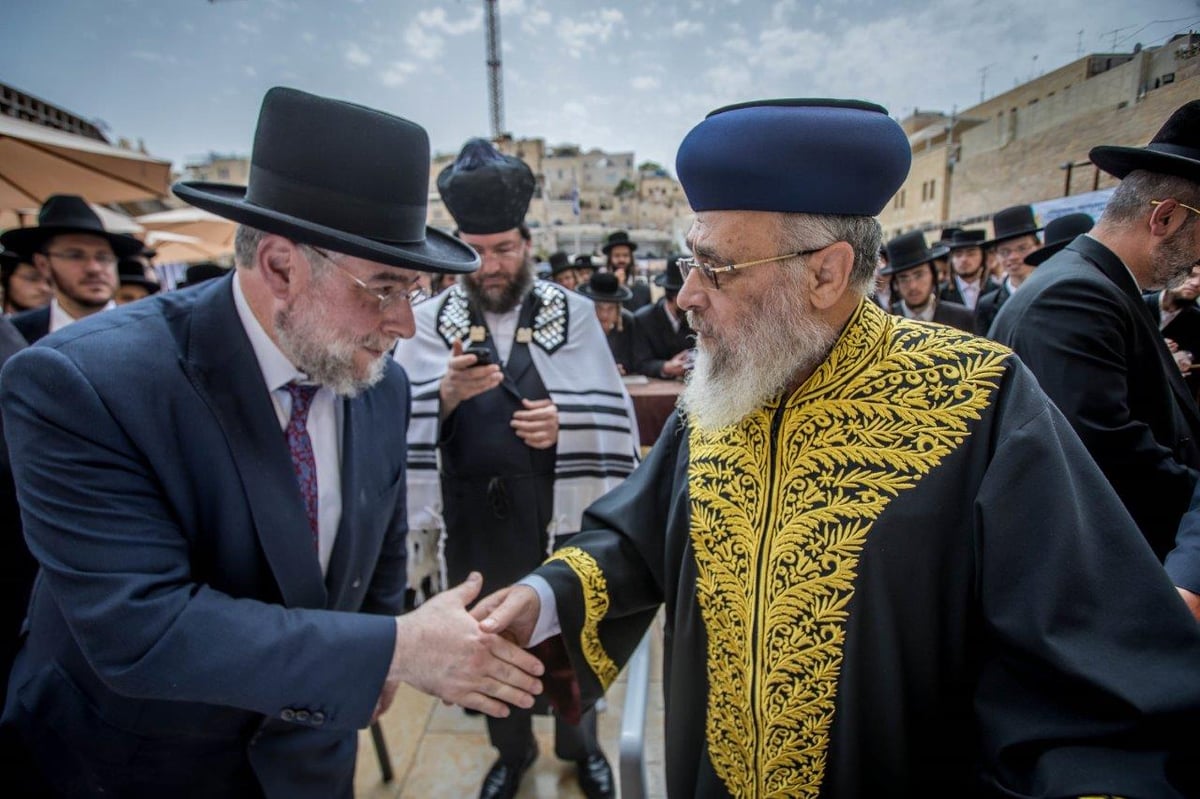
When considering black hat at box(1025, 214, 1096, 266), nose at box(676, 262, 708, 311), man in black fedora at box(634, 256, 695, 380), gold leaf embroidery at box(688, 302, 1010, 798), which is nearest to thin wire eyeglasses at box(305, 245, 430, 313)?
nose at box(676, 262, 708, 311)

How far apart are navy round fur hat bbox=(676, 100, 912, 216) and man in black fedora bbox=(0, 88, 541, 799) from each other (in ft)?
2.55

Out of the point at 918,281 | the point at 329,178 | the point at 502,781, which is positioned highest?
the point at 918,281

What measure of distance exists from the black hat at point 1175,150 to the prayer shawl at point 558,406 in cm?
203

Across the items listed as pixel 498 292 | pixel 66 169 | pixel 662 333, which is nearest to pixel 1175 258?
pixel 498 292

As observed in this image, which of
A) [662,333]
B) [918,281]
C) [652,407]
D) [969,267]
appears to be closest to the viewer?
[652,407]

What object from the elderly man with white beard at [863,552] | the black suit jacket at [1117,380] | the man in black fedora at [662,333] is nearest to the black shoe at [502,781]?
the elderly man with white beard at [863,552]

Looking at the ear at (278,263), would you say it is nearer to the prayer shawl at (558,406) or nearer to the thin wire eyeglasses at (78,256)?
the prayer shawl at (558,406)

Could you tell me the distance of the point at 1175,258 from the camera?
5.37 ft

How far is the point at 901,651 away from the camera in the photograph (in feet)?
4.05

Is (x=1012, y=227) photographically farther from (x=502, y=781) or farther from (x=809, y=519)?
(x=502, y=781)

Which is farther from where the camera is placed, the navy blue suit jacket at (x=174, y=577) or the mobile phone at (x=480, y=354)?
the mobile phone at (x=480, y=354)

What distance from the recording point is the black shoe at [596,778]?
2.70 metres

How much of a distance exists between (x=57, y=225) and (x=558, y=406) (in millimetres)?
3880

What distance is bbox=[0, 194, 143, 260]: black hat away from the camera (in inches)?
159
